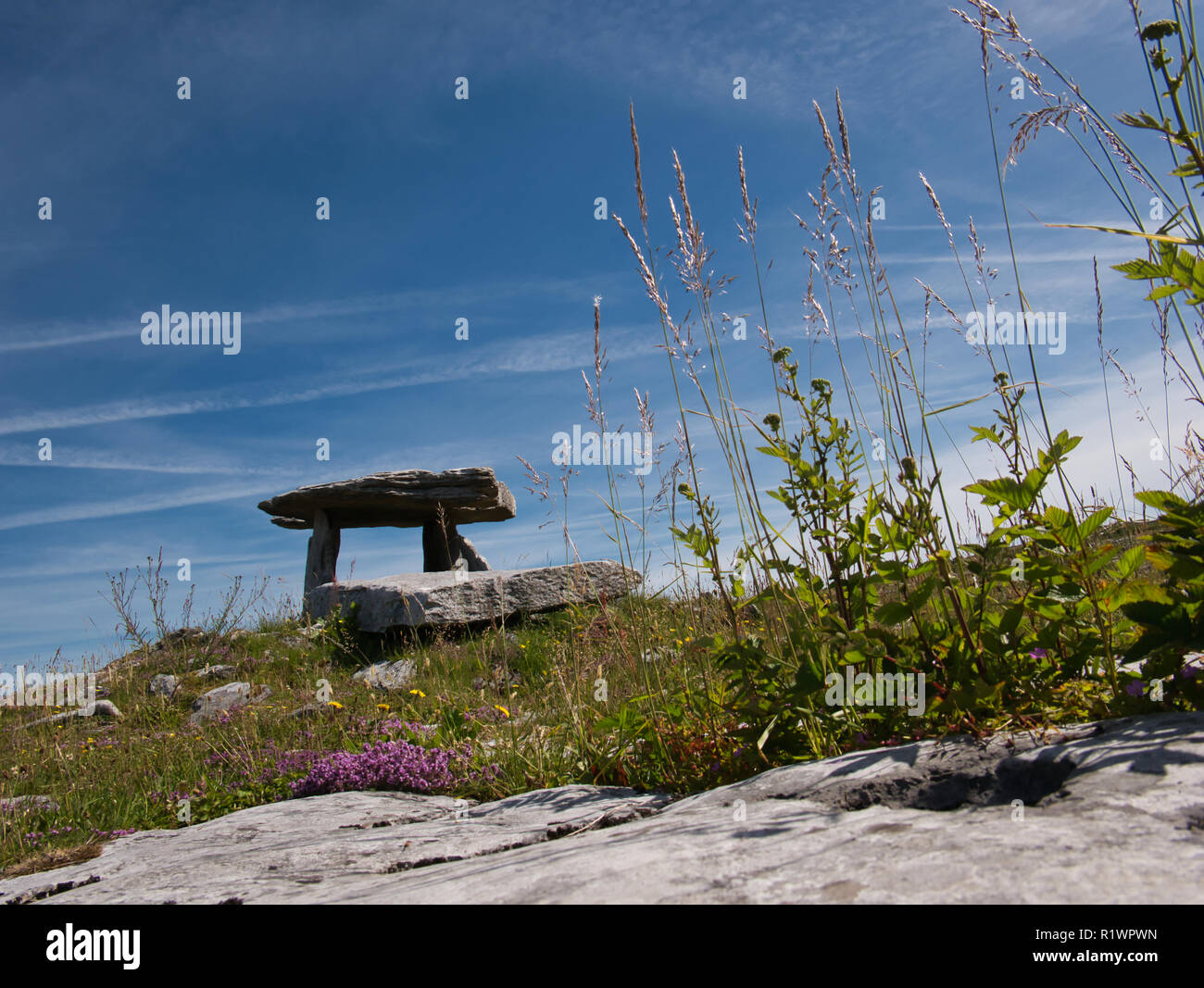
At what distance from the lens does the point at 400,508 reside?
13.9 m

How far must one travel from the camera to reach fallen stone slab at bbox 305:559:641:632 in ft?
30.1

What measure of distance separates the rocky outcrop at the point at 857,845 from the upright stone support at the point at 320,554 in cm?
1159

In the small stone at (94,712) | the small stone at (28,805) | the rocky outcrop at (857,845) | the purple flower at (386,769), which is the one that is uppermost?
the rocky outcrop at (857,845)

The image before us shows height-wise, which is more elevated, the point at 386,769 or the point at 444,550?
the point at 444,550

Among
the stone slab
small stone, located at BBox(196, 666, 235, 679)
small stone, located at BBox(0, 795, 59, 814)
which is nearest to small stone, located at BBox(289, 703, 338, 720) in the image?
small stone, located at BBox(0, 795, 59, 814)

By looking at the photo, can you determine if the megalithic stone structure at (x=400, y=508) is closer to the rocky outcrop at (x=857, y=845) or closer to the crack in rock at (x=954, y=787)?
the rocky outcrop at (x=857, y=845)

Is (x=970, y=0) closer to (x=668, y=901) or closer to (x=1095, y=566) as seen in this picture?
(x=1095, y=566)

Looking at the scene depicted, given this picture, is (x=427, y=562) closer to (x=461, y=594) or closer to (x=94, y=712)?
(x=461, y=594)

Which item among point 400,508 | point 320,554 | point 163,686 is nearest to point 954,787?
point 163,686

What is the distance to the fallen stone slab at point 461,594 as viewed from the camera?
9188 millimetres

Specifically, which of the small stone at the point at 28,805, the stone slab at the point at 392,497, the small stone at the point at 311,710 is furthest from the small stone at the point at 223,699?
the stone slab at the point at 392,497

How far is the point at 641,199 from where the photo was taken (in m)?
2.75

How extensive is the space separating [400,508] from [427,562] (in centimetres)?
145
